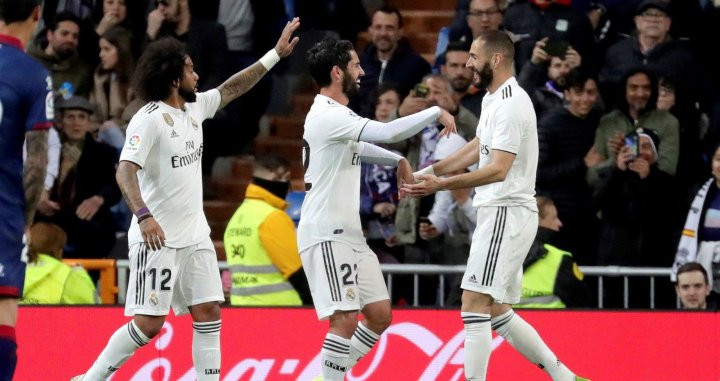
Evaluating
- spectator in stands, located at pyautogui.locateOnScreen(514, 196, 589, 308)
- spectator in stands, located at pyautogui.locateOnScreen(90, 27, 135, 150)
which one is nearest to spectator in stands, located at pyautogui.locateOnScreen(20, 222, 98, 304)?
spectator in stands, located at pyautogui.locateOnScreen(90, 27, 135, 150)

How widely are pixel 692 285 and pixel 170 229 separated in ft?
14.1

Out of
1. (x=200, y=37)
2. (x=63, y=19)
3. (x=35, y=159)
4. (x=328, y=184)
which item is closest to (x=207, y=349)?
(x=328, y=184)

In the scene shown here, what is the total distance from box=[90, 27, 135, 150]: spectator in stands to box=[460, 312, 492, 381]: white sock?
6.62 meters

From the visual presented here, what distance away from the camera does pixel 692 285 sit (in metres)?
12.1

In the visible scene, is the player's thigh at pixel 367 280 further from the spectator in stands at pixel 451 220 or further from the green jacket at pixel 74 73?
the green jacket at pixel 74 73

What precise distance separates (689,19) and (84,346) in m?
6.39

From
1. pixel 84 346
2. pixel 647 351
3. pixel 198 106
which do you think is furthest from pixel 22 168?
pixel 647 351

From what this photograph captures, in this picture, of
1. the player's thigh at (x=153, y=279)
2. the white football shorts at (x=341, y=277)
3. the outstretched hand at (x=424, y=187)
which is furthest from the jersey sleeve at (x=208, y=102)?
the outstretched hand at (x=424, y=187)

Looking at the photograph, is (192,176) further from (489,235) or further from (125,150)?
(489,235)

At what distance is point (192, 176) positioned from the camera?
33.8 ft

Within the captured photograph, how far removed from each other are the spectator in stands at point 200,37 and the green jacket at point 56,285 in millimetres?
2990

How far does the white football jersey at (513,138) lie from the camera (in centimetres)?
988

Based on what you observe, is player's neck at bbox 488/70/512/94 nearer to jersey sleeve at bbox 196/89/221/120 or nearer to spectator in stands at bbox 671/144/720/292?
jersey sleeve at bbox 196/89/221/120

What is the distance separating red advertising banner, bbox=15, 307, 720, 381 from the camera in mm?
11820
